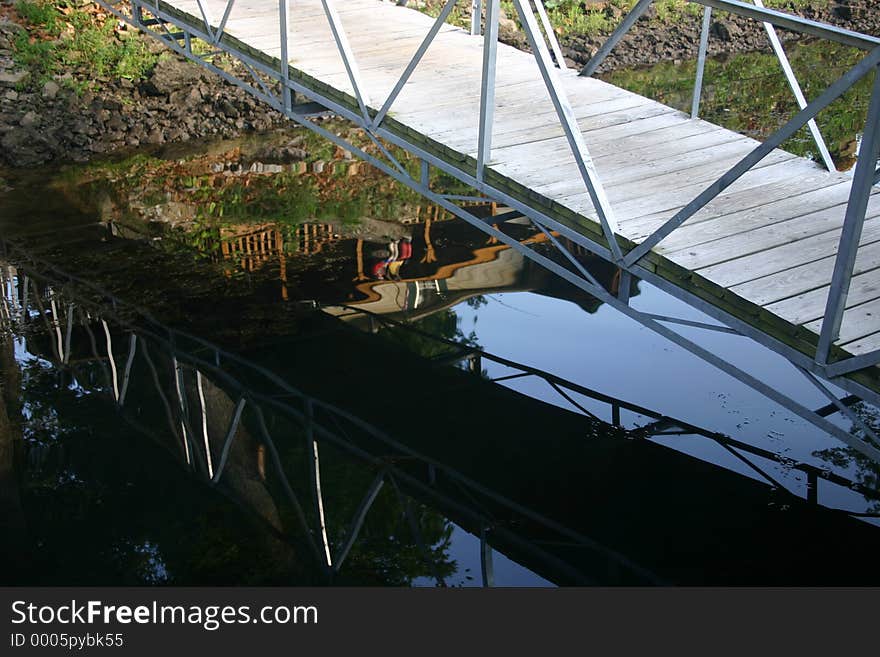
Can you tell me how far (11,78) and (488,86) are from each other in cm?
656

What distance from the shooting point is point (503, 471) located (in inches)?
208

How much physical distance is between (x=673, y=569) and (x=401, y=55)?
12.6 feet

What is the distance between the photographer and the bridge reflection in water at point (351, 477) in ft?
15.4

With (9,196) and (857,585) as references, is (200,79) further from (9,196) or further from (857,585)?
(857,585)

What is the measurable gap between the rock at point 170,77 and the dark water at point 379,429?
2628 mm

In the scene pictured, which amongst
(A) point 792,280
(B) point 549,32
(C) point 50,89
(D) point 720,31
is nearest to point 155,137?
(C) point 50,89

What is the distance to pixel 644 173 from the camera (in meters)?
5.20

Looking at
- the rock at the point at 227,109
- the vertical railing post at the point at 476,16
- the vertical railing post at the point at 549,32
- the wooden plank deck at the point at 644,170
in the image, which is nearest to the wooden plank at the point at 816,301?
the wooden plank deck at the point at 644,170

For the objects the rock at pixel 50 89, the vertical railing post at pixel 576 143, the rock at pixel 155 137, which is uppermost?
the rock at pixel 50 89

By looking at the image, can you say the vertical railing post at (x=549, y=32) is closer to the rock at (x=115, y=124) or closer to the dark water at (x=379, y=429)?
the dark water at (x=379, y=429)

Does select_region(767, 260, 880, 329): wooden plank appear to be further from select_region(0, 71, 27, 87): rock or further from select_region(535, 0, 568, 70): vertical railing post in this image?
select_region(0, 71, 27, 87): rock

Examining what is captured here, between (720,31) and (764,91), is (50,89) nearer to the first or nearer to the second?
(764,91)

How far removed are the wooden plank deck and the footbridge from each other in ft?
0.03

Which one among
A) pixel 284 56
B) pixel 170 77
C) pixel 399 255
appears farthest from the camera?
pixel 170 77
